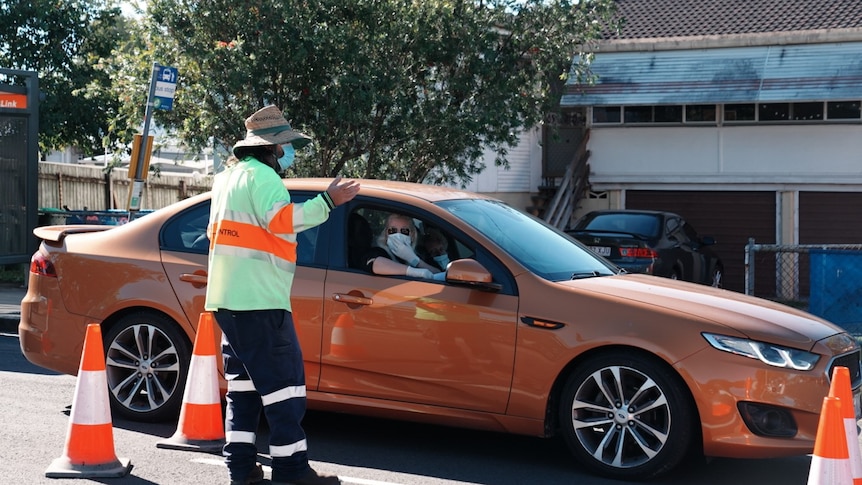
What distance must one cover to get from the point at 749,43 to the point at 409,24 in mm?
9151

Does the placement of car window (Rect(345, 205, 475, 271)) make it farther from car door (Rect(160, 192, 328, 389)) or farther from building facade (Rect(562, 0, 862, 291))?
building facade (Rect(562, 0, 862, 291))

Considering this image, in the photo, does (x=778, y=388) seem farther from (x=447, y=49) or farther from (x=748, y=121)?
(x=748, y=121)

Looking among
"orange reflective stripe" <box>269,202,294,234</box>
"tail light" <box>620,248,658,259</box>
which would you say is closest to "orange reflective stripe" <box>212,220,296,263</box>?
"orange reflective stripe" <box>269,202,294,234</box>

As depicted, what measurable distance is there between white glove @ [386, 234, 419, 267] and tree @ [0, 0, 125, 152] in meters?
14.6

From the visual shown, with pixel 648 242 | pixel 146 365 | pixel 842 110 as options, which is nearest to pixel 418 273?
pixel 146 365

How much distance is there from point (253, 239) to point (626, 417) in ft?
7.11

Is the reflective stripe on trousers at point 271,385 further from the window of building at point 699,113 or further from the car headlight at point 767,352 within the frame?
the window of building at point 699,113

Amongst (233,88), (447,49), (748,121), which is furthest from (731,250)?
(233,88)

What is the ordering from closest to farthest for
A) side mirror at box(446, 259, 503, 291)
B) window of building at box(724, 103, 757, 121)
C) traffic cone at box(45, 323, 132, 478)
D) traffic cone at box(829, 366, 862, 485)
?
1. traffic cone at box(829, 366, 862, 485)
2. traffic cone at box(45, 323, 132, 478)
3. side mirror at box(446, 259, 503, 291)
4. window of building at box(724, 103, 757, 121)

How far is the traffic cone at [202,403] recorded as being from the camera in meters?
5.93

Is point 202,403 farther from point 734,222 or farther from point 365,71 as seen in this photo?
point 734,222

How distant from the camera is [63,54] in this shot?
68.8 feet

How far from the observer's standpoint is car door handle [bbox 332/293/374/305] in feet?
20.9

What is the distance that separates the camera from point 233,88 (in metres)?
13.9
